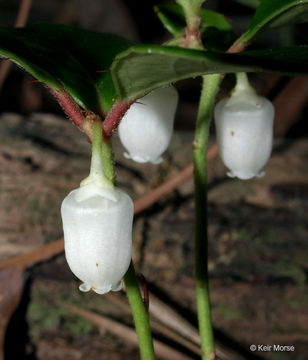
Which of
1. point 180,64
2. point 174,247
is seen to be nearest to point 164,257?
point 174,247

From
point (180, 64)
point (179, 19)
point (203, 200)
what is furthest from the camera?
point (179, 19)

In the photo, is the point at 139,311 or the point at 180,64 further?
the point at 139,311

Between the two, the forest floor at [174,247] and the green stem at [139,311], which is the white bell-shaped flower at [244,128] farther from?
the forest floor at [174,247]

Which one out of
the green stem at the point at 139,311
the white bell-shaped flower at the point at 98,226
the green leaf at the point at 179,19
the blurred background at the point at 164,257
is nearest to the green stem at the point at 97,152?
the white bell-shaped flower at the point at 98,226

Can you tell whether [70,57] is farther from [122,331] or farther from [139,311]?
[122,331]

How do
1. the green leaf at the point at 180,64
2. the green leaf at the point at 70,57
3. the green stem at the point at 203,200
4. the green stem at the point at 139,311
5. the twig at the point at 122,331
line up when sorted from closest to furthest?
the green leaf at the point at 180,64 → the green leaf at the point at 70,57 → the green stem at the point at 139,311 → the green stem at the point at 203,200 → the twig at the point at 122,331

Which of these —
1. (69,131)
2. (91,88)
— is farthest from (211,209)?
(91,88)

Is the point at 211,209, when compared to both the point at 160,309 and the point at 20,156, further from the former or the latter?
the point at 20,156
